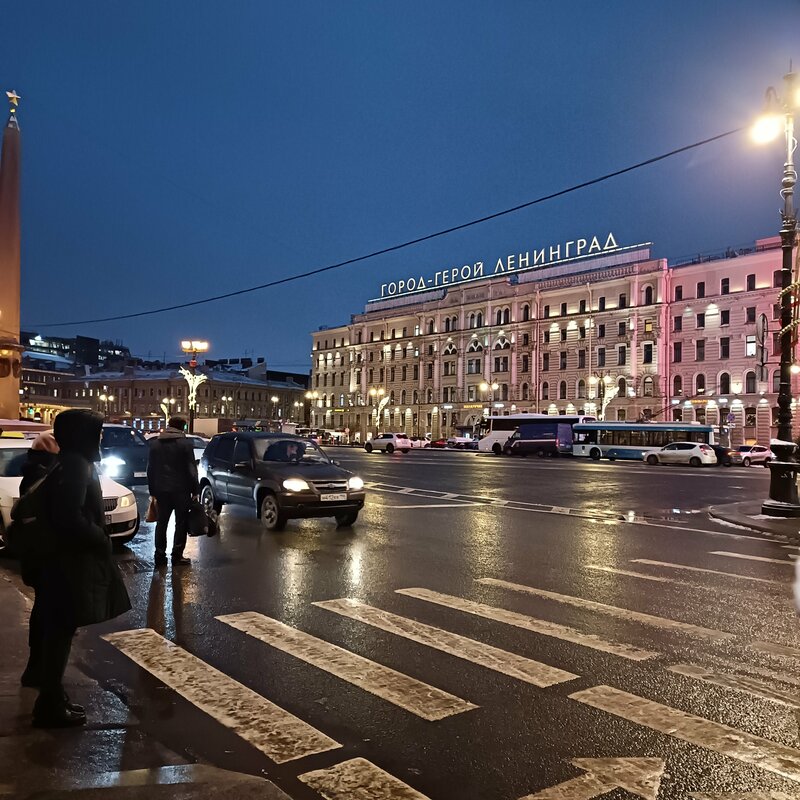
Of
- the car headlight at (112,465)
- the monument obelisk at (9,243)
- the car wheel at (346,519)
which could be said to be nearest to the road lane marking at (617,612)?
the car wheel at (346,519)

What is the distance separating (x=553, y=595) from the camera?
7523 millimetres

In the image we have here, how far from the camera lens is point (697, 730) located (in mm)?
4047

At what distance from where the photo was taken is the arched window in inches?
2768

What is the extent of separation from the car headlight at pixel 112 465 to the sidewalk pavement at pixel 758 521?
43.1ft

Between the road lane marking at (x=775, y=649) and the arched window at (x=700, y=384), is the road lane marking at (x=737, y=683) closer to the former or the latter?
the road lane marking at (x=775, y=649)

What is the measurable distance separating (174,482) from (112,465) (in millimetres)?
9130

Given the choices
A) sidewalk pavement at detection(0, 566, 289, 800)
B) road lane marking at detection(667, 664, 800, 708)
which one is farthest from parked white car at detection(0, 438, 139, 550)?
road lane marking at detection(667, 664, 800, 708)

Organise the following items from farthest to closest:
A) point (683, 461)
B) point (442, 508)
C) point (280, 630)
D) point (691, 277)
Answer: point (691, 277) < point (683, 461) < point (442, 508) < point (280, 630)

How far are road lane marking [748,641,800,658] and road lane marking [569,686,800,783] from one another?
163 centimetres

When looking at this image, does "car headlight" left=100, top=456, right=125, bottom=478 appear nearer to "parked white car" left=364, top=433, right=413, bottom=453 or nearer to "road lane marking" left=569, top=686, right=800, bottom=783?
"road lane marking" left=569, top=686, right=800, bottom=783

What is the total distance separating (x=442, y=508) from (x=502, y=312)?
7482 cm

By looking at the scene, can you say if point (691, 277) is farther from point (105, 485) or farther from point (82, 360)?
point (82, 360)

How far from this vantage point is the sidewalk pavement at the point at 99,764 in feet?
10.6

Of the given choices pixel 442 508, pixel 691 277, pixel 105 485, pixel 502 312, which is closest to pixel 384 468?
pixel 442 508
